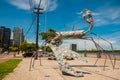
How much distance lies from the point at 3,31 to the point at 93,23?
471 ft

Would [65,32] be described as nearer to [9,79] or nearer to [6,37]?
[9,79]

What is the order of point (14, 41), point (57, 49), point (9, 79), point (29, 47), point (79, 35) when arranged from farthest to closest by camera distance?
1. point (14, 41)
2. point (29, 47)
3. point (79, 35)
4. point (57, 49)
5. point (9, 79)

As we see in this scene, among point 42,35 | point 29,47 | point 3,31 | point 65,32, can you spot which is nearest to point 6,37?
point 3,31

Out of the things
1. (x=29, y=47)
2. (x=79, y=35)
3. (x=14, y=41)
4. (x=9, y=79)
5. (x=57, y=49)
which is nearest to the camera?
(x=9, y=79)

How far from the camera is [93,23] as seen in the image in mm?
14898

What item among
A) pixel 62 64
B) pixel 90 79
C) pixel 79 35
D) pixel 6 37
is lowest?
pixel 90 79

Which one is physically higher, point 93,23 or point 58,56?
point 93,23

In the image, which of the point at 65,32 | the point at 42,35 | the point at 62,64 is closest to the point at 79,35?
the point at 65,32

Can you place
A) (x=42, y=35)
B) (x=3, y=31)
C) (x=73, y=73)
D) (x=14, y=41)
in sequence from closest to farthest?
(x=73, y=73) → (x=42, y=35) → (x=3, y=31) → (x=14, y=41)

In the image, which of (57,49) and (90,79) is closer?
(90,79)

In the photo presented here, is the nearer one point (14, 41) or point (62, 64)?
point (62, 64)

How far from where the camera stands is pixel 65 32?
48.0ft

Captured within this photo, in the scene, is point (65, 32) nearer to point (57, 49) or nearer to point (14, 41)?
point (57, 49)

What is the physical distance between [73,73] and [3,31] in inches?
5753
